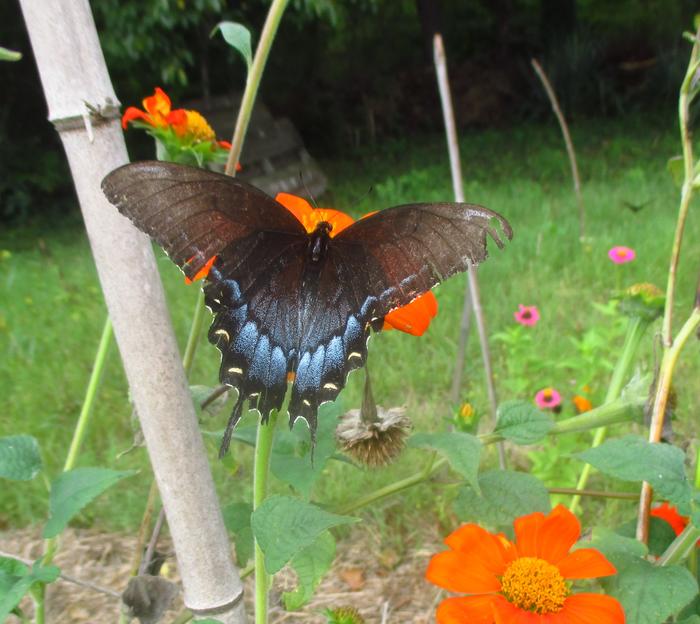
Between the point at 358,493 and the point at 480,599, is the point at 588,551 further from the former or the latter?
the point at 358,493

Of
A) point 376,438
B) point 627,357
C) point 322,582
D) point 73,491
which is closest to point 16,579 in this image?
point 73,491

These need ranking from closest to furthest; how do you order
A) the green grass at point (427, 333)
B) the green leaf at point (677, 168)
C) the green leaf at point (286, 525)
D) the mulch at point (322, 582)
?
the green leaf at point (286, 525) < the green leaf at point (677, 168) < the mulch at point (322, 582) < the green grass at point (427, 333)

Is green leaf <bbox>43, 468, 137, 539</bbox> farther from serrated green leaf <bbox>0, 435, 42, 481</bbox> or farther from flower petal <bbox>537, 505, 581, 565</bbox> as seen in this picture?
flower petal <bbox>537, 505, 581, 565</bbox>

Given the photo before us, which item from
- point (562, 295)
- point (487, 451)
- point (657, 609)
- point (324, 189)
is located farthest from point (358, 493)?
point (324, 189)

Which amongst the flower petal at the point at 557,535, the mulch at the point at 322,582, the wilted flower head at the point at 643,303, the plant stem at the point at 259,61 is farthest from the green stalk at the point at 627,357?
the plant stem at the point at 259,61

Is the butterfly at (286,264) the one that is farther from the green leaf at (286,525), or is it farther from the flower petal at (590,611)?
the flower petal at (590,611)

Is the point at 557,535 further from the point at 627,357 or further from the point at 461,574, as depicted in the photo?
the point at 627,357
